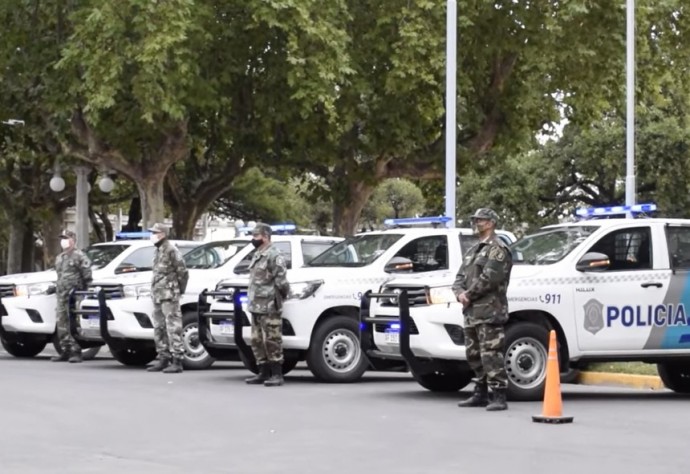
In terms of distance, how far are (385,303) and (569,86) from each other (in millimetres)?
18563

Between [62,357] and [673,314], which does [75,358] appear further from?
[673,314]

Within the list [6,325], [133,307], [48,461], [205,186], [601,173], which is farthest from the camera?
[601,173]

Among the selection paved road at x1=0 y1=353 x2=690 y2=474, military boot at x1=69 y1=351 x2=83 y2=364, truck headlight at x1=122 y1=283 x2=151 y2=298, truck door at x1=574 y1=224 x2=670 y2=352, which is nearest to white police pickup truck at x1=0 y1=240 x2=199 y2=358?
military boot at x1=69 y1=351 x2=83 y2=364

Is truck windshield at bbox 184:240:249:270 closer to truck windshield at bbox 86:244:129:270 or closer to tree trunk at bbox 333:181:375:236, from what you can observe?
truck windshield at bbox 86:244:129:270

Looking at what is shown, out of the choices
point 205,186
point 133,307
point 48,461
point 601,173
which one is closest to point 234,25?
point 205,186

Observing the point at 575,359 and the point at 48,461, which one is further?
the point at 575,359

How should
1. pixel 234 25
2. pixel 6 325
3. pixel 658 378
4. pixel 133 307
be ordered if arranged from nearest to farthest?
pixel 658 378 < pixel 133 307 < pixel 6 325 < pixel 234 25

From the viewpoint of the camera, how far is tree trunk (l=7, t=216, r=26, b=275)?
4388 centimetres

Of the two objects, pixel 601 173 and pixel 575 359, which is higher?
pixel 601 173

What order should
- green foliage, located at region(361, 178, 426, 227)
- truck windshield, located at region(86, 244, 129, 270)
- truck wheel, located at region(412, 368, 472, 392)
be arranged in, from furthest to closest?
green foliage, located at region(361, 178, 426, 227) < truck windshield, located at region(86, 244, 129, 270) < truck wheel, located at region(412, 368, 472, 392)

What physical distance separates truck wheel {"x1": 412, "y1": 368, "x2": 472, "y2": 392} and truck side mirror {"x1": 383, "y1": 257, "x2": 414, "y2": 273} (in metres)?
1.65

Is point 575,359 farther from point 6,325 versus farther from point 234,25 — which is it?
point 234,25

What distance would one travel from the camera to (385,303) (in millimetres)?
14977

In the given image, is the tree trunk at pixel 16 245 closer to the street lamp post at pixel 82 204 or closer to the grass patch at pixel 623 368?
the street lamp post at pixel 82 204
